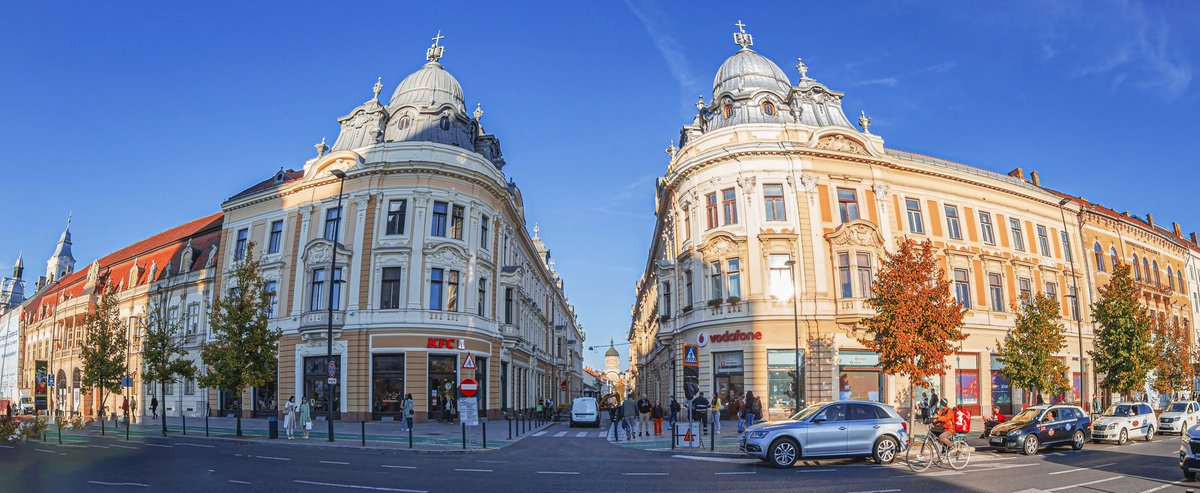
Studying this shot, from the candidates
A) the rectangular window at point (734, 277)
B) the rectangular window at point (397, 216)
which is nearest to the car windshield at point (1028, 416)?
the rectangular window at point (734, 277)

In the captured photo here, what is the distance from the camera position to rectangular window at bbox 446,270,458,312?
39.7 meters

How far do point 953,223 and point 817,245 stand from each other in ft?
32.0

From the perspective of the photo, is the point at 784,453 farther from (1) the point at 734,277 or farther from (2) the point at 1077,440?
(1) the point at 734,277

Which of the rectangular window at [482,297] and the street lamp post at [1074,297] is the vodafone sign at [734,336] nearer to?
the rectangular window at [482,297]

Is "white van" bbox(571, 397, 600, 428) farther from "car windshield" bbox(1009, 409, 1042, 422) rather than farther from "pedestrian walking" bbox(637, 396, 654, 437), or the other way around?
"car windshield" bbox(1009, 409, 1042, 422)

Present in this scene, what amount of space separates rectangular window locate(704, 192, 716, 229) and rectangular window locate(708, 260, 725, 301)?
2205 mm

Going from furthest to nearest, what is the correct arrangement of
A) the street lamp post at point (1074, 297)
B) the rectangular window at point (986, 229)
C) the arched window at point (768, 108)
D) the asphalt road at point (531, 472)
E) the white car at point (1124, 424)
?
the street lamp post at point (1074, 297) → the rectangular window at point (986, 229) → the arched window at point (768, 108) → the white car at point (1124, 424) → the asphalt road at point (531, 472)

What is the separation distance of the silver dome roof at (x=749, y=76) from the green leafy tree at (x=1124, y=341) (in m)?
19.6

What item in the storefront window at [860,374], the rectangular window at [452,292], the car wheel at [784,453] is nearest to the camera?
the car wheel at [784,453]

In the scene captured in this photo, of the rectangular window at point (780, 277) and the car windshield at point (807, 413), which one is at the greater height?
the rectangular window at point (780, 277)

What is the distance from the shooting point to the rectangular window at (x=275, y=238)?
43.5 meters

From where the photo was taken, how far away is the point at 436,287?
1558 inches

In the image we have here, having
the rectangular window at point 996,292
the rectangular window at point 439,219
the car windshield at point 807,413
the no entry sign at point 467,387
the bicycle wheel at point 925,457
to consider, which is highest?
the rectangular window at point 439,219

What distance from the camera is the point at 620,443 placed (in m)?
26.9
